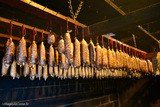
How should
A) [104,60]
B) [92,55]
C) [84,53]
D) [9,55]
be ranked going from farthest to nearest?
[104,60] < [92,55] < [84,53] < [9,55]

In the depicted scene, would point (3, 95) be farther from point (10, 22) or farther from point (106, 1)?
point (106, 1)

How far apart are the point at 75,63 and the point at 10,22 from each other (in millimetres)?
975

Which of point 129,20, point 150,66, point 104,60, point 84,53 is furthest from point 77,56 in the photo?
point 150,66

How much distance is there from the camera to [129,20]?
2486 millimetres

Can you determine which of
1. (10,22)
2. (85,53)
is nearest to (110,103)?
(85,53)

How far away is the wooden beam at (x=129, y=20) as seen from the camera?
7.54 ft

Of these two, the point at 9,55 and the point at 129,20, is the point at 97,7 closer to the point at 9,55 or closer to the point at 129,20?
the point at 129,20

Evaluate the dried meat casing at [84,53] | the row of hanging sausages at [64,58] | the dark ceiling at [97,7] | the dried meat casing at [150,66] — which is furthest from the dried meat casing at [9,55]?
the dried meat casing at [150,66]

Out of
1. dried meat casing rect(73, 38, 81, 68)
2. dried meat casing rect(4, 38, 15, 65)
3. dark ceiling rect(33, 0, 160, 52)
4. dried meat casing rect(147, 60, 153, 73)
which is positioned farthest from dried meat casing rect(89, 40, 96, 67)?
dried meat casing rect(147, 60, 153, 73)

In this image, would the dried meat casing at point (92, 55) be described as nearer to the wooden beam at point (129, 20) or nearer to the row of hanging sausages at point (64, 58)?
the row of hanging sausages at point (64, 58)

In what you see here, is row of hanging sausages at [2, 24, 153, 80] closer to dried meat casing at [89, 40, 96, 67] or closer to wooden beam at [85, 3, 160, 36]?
dried meat casing at [89, 40, 96, 67]

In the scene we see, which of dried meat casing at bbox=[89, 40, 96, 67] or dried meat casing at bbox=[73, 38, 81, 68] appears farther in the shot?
dried meat casing at bbox=[89, 40, 96, 67]

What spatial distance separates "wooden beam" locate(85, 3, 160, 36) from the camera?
7.54 ft

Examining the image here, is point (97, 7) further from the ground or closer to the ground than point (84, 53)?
further from the ground
